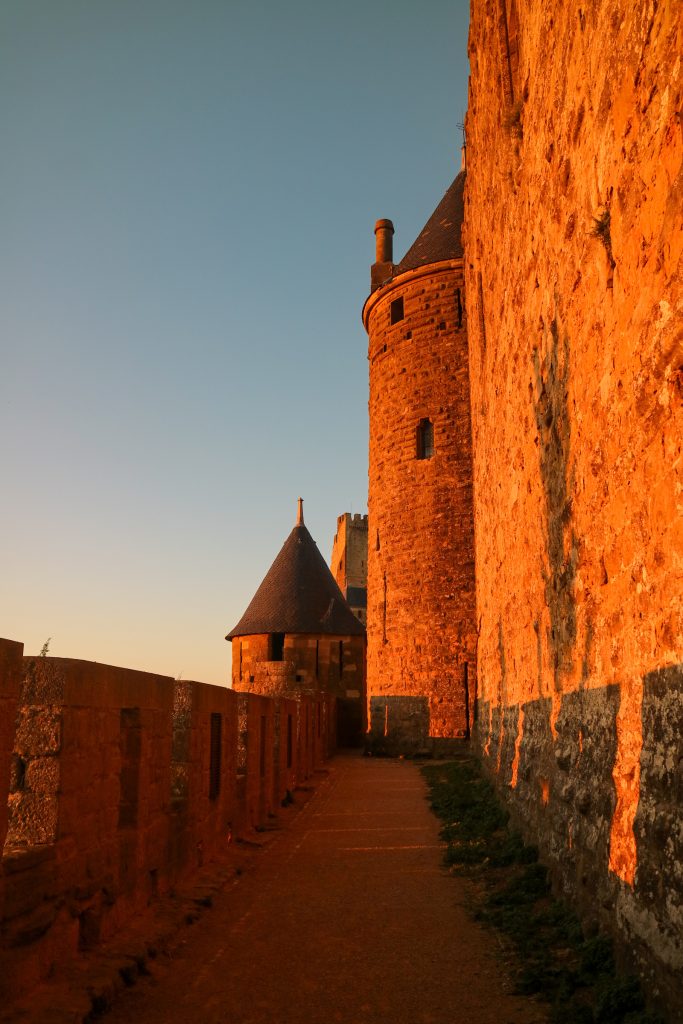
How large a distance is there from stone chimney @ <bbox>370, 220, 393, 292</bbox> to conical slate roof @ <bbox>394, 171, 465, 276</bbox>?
2.48 meters

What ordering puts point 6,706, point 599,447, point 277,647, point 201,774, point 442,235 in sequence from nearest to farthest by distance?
1. point 6,706
2. point 599,447
3. point 201,774
4. point 442,235
5. point 277,647

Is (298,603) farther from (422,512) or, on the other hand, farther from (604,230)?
(604,230)

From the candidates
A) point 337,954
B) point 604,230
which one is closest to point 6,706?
point 337,954

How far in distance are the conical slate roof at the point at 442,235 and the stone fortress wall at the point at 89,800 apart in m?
14.2

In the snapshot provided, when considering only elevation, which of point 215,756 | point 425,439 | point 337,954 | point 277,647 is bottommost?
point 337,954

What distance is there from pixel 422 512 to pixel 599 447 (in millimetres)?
13025

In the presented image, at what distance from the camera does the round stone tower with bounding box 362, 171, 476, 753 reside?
1664cm

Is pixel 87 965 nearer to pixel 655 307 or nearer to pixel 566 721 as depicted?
pixel 566 721

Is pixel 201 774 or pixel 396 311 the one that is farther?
pixel 396 311

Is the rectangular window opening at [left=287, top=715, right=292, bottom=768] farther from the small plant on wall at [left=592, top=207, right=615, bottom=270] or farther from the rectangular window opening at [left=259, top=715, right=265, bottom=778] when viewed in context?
the small plant on wall at [left=592, top=207, right=615, bottom=270]

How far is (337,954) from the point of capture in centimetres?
435

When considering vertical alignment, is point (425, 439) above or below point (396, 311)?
below

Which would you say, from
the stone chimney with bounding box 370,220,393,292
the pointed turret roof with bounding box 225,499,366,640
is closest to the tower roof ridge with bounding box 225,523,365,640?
the pointed turret roof with bounding box 225,499,366,640

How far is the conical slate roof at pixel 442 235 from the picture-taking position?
18.4 meters
